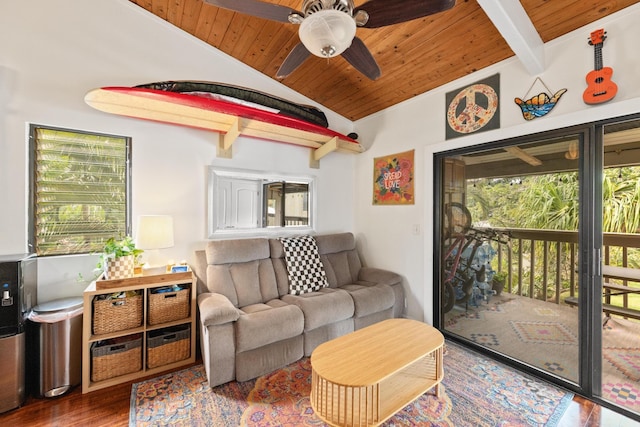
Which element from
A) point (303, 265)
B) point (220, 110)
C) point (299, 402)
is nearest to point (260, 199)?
point (303, 265)

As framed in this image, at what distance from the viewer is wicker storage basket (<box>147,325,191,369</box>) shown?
2261 mm

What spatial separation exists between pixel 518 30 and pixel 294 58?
60.5 inches

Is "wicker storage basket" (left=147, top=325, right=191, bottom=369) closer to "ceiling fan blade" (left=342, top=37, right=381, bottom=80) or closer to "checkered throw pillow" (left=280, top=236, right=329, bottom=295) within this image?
"checkered throw pillow" (left=280, top=236, right=329, bottom=295)

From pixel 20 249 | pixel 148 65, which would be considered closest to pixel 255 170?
pixel 148 65

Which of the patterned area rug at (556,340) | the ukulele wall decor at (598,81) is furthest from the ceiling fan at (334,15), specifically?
the patterned area rug at (556,340)

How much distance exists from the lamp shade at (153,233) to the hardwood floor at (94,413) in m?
1.10

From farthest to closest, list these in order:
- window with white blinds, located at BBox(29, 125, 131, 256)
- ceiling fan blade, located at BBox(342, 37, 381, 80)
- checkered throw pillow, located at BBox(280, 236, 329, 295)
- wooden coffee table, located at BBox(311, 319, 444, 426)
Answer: checkered throw pillow, located at BBox(280, 236, 329, 295) < window with white blinds, located at BBox(29, 125, 131, 256) < ceiling fan blade, located at BBox(342, 37, 381, 80) < wooden coffee table, located at BBox(311, 319, 444, 426)

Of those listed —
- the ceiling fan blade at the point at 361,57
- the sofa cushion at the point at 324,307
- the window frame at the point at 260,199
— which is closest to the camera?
the ceiling fan blade at the point at 361,57

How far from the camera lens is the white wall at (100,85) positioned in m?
2.11

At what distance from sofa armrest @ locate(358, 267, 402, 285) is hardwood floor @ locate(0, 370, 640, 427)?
166cm

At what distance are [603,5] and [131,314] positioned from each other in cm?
399

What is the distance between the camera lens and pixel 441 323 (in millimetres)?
3012

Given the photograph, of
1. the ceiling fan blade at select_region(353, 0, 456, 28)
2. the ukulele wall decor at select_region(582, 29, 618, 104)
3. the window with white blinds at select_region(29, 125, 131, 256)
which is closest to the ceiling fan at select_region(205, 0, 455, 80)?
the ceiling fan blade at select_region(353, 0, 456, 28)

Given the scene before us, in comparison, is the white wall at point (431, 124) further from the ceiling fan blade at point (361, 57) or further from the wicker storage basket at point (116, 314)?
the wicker storage basket at point (116, 314)
